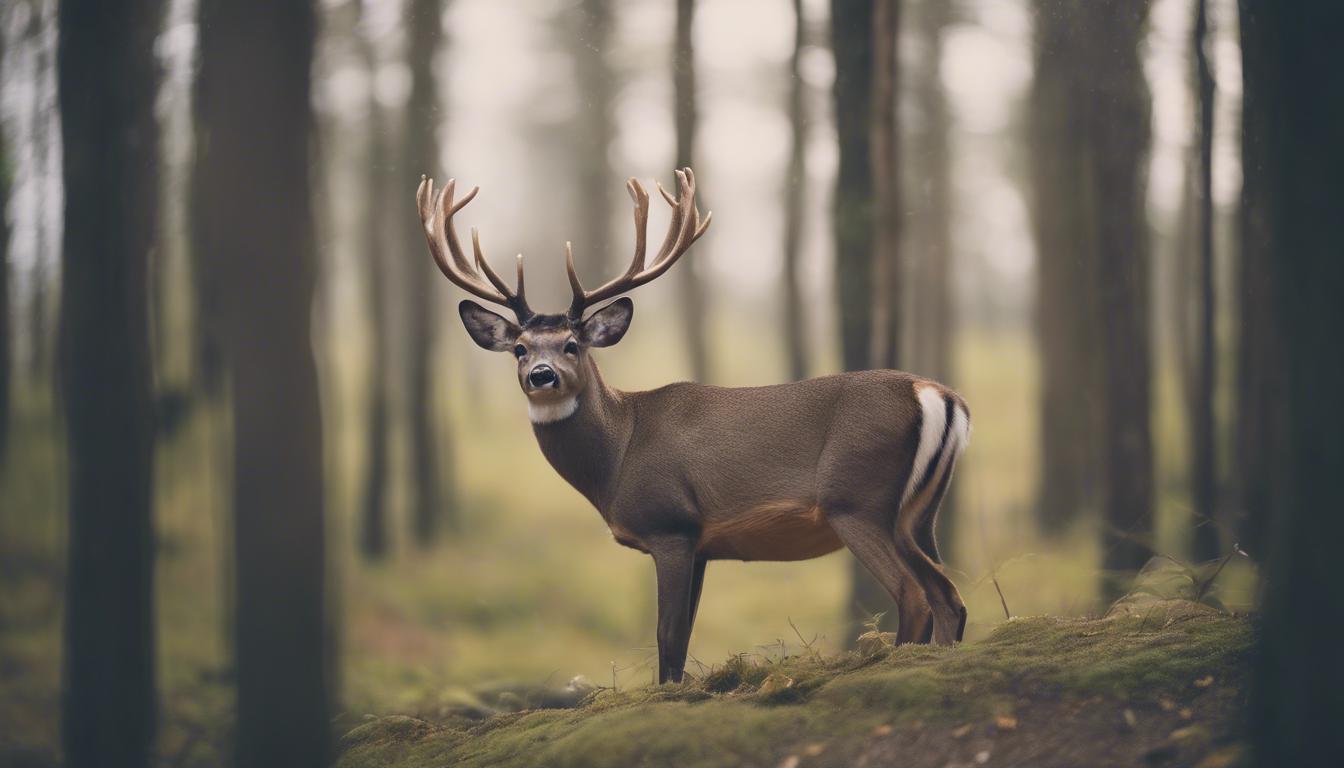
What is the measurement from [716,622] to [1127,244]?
8.32m

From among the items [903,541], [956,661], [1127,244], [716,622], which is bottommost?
[716,622]

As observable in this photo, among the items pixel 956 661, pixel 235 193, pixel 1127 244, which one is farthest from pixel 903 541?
pixel 1127 244

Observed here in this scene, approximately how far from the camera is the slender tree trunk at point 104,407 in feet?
27.8

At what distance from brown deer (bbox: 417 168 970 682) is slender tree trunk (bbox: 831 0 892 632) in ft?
9.11

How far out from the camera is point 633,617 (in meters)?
17.3

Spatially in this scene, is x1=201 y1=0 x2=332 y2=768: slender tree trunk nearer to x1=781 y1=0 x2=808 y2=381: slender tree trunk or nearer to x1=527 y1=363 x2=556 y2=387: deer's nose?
x1=527 y1=363 x2=556 y2=387: deer's nose

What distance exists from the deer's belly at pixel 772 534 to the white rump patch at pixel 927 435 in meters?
0.51

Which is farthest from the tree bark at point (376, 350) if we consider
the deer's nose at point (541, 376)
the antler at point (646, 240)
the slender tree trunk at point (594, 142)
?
the deer's nose at point (541, 376)

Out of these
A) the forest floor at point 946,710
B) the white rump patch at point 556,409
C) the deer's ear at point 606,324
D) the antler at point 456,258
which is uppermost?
the antler at point 456,258

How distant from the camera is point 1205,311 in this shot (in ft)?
33.5

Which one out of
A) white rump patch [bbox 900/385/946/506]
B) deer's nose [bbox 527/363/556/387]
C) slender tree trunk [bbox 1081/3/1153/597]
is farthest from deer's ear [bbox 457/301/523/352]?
slender tree trunk [bbox 1081/3/1153/597]

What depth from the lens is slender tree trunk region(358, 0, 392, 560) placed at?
1870cm

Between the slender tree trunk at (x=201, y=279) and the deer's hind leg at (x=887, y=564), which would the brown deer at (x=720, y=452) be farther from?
the slender tree trunk at (x=201, y=279)

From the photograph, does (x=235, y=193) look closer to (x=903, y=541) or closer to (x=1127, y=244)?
(x=903, y=541)
